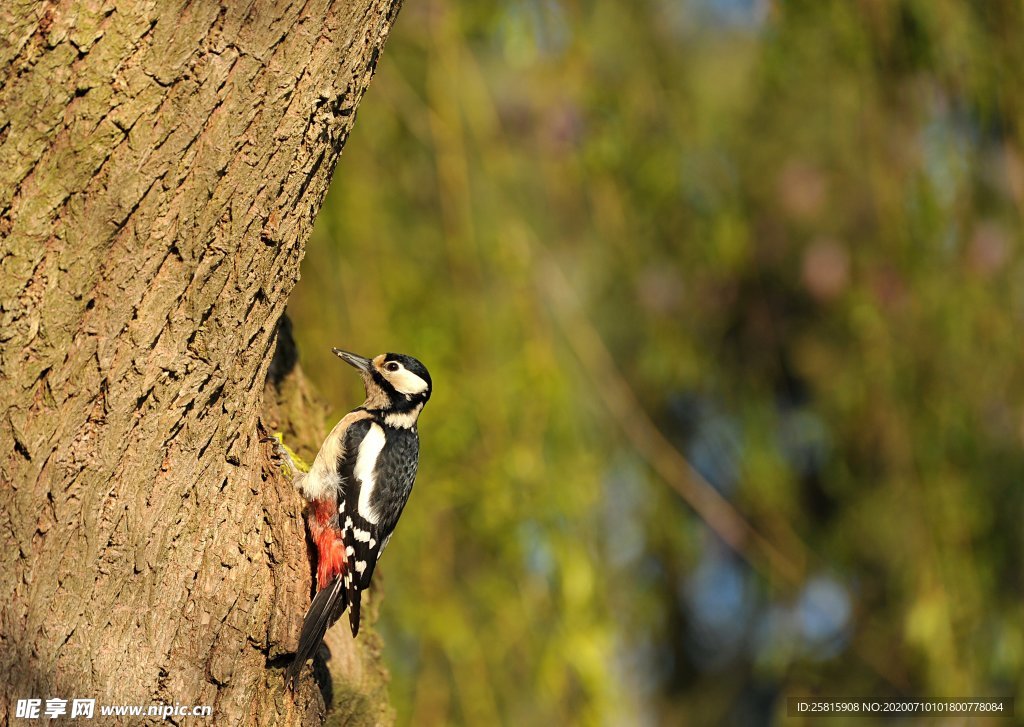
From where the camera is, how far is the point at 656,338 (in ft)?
15.0

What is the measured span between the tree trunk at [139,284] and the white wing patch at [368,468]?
1010 mm

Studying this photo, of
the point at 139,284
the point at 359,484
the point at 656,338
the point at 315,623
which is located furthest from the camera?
the point at 656,338

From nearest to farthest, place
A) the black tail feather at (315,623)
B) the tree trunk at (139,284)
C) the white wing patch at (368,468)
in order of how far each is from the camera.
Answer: the tree trunk at (139,284), the black tail feather at (315,623), the white wing patch at (368,468)

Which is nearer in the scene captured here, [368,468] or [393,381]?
[368,468]

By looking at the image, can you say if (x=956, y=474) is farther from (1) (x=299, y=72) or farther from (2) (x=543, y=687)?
(1) (x=299, y=72)

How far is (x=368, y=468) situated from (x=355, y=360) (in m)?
0.39

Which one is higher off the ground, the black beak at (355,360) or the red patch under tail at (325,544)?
the black beak at (355,360)

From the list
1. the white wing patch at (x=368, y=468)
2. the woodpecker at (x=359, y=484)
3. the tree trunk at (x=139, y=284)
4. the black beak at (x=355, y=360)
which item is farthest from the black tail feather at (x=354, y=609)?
the black beak at (x=355, y=360)

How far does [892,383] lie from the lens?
428 centimetres

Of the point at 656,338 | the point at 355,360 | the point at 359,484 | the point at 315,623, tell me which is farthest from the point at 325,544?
the point at 656,338

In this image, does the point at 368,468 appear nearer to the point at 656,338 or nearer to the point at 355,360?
the point at 355,360

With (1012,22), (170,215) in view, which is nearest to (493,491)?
(170,215)

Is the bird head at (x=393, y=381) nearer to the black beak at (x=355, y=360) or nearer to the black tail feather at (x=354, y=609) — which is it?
the black beak at (x=355, y=360)

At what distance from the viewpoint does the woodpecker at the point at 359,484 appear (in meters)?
2.79
